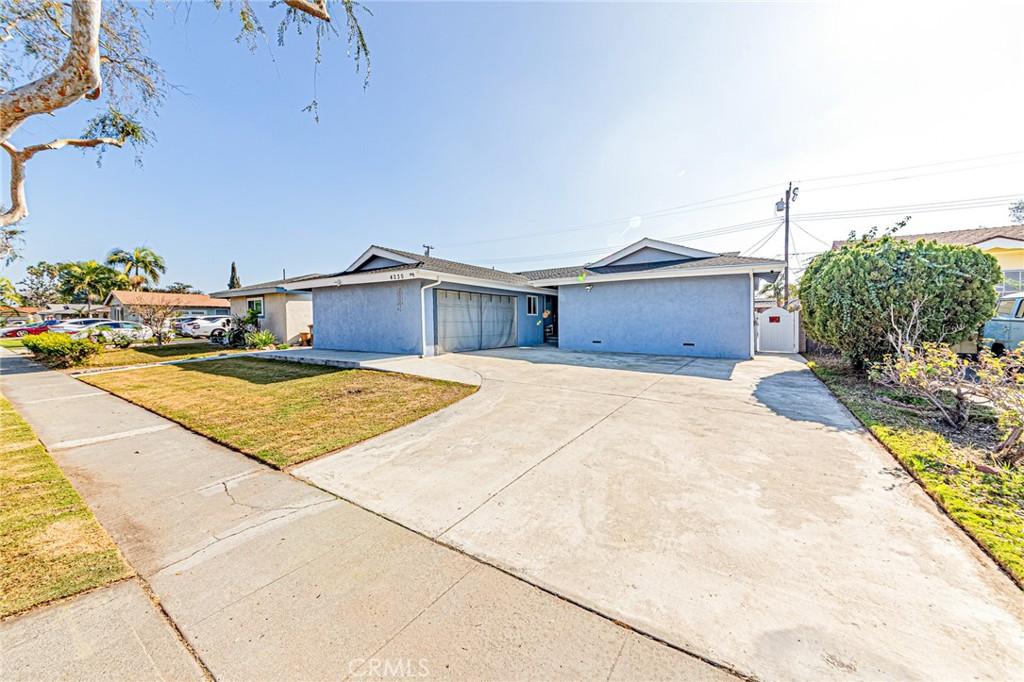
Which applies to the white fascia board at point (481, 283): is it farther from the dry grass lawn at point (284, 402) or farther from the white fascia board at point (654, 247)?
the dry grass lawn at point (284, 402)

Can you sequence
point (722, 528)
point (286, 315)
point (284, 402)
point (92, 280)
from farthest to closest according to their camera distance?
point (92, 280) < point (286, 315) < point (284, 402) < point (722, 528)

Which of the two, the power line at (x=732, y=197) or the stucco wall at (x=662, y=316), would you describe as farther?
the power line at (x=732, y=197)

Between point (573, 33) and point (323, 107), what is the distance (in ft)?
21.8

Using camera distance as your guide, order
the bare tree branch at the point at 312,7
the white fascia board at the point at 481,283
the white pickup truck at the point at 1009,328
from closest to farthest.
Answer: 1. the bare tree branch at the point at 312,7
2. the white pickup truck at the point at 1009,328
3. the white fascia board at the point at 481,283

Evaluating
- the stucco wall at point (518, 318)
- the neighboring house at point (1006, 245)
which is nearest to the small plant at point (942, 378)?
the stucco wall at point (518, 318)

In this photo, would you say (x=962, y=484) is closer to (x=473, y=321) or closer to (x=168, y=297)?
(x=473, y=321)

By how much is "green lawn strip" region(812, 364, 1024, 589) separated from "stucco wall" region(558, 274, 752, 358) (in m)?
6.32

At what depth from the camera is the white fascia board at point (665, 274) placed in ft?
34.7

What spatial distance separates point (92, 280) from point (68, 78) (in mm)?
47217

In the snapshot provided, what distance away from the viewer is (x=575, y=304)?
1444 cm

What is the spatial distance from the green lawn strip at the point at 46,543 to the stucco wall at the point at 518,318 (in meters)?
8.93

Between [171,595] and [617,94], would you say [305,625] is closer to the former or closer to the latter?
[171,595]

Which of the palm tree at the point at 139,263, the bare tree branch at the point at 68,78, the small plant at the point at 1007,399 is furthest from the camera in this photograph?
the palm tree at the point at 139,263

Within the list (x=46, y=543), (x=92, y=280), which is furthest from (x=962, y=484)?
(x=92, y=280)
